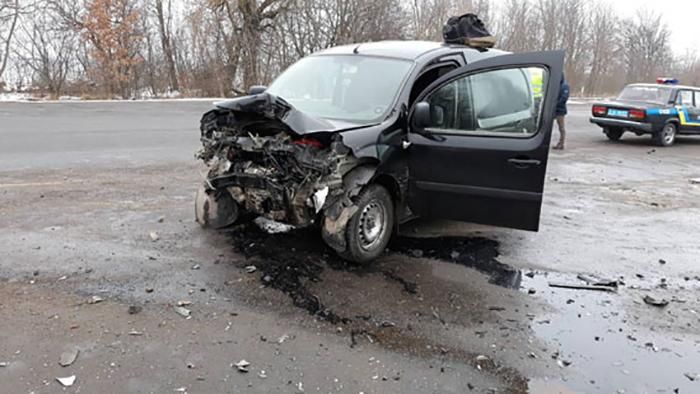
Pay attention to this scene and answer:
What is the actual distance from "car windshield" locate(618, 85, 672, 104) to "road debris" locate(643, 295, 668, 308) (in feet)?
39.9

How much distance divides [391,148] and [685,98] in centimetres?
1361

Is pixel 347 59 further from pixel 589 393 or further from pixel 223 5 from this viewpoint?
pixel 223 5

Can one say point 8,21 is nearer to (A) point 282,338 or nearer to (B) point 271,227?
(B) point 271,227

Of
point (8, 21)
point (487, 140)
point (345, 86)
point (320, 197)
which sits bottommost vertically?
point (320, 197)

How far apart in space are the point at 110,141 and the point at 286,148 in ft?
28.3

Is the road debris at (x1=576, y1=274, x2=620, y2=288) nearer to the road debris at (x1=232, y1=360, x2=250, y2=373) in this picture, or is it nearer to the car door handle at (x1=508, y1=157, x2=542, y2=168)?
the car door handle at (x1=508, y1=157, x2=542, y2=168)

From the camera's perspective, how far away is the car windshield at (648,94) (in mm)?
14570

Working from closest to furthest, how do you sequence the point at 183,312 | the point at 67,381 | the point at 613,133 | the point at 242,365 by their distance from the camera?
the point at 67,381
the point at 242,365
the point at 183,312
the point at 613,133

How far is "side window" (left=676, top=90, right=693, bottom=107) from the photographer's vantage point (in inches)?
579

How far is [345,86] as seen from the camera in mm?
5316

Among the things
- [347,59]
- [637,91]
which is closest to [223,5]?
[637,91]

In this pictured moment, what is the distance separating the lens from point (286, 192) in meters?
4.45

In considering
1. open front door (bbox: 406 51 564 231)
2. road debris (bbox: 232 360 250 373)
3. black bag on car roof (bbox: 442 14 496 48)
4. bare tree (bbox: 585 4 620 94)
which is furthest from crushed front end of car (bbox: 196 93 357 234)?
bare tree (bbox: 585 4 620 94)

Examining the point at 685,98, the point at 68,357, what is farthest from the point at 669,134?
the point at 68,357
